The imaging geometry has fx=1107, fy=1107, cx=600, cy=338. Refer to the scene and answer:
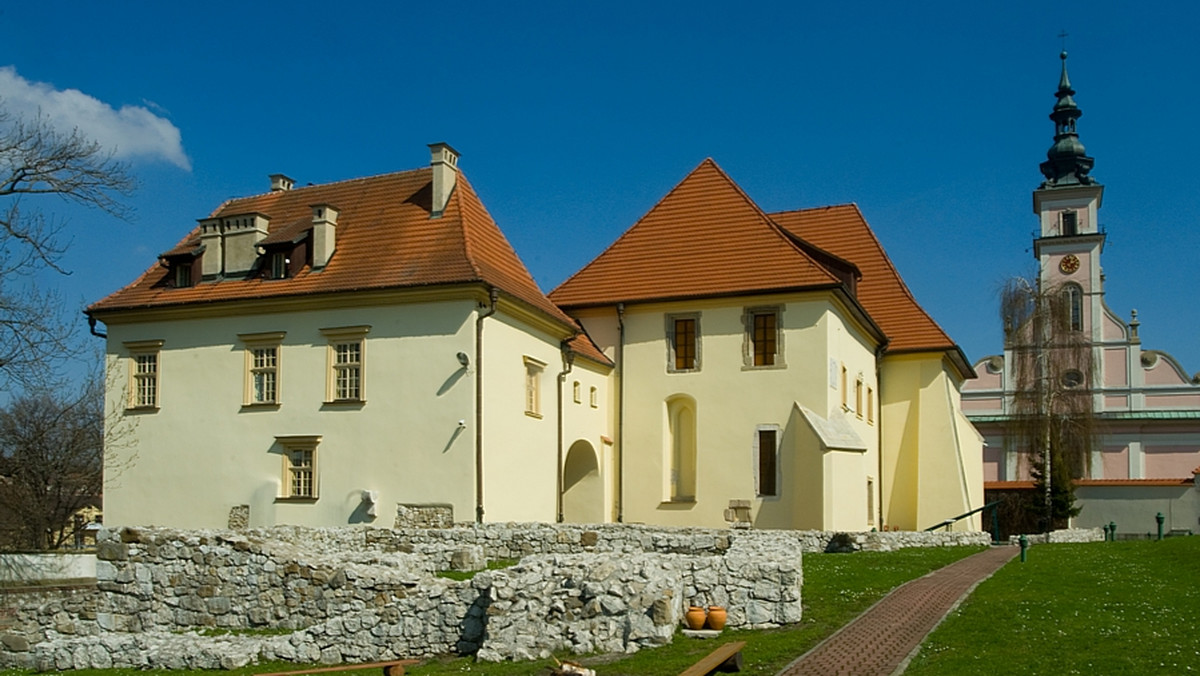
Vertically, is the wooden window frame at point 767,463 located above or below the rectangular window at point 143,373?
below

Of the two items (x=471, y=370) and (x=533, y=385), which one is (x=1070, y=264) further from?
(x=471, y=370)

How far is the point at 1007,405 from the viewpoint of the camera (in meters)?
67.8

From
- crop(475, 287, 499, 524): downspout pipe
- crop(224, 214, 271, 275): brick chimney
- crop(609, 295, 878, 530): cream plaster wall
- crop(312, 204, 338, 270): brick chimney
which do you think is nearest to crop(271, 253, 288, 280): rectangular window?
crop(224, 214, 271, 275): brick chimney

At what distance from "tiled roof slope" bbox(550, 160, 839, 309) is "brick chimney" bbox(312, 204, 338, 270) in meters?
7.63

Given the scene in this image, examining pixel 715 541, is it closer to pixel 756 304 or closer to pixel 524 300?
pixel 524 300

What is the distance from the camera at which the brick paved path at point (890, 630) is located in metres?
12.2

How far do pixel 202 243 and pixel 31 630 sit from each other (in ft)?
39.0

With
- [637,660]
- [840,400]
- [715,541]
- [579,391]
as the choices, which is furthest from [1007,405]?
[637,660]

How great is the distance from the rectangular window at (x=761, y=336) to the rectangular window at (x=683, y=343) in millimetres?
1464

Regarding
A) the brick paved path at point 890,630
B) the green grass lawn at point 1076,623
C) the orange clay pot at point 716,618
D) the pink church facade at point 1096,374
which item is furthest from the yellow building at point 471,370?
the pink church facade at point 1096,374

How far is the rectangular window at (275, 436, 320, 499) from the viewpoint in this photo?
26469 millimetres

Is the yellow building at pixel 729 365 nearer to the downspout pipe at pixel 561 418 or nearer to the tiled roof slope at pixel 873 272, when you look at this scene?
the tiled roof slope at pixel 873 272

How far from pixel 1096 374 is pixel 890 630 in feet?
183

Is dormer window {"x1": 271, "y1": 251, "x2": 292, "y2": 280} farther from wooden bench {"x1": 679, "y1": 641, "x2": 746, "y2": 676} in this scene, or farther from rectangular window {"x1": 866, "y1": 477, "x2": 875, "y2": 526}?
rectangular window {"x1": 866, "y1": 477, "x2": 875, "y2": 526}
